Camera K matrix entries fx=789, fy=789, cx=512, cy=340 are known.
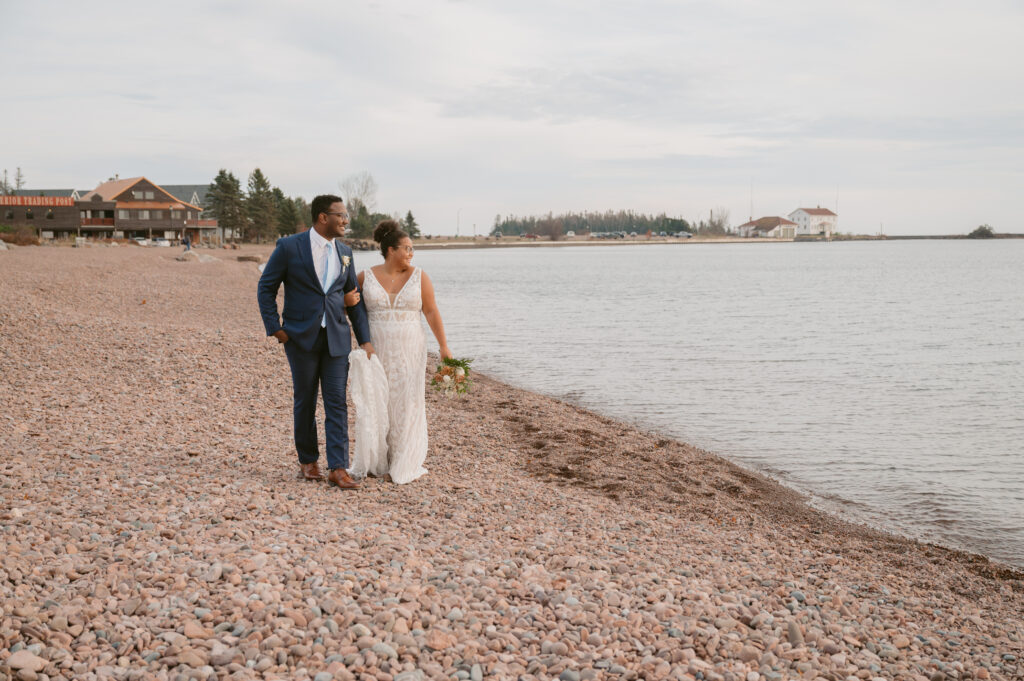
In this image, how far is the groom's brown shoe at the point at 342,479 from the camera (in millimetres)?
6863

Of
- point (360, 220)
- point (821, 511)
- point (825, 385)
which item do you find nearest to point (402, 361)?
point (821, 511)

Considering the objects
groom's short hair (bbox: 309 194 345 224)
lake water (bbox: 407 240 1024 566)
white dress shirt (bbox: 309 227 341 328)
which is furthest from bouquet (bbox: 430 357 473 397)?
lake water (bbox: 407 240 1024 566)

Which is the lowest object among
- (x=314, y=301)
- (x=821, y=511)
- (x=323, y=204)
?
(x=821, y=511)

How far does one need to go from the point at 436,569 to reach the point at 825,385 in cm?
A: 1533

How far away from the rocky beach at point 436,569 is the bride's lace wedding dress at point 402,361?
0.31 meters

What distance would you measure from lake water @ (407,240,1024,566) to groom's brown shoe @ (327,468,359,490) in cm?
601

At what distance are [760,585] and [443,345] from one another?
3.57 m

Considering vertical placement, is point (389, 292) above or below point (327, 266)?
below

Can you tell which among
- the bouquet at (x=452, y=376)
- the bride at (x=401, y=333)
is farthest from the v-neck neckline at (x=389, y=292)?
the bouquet at (x=452, y=376)

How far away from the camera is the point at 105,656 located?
3854mm

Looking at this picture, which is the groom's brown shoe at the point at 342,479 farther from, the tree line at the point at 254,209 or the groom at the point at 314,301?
the tree line at the point at 254,209

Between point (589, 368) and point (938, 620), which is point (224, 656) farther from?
point (589, 368)

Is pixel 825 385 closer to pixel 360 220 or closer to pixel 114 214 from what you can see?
pixel 114 214

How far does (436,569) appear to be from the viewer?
5.24m
